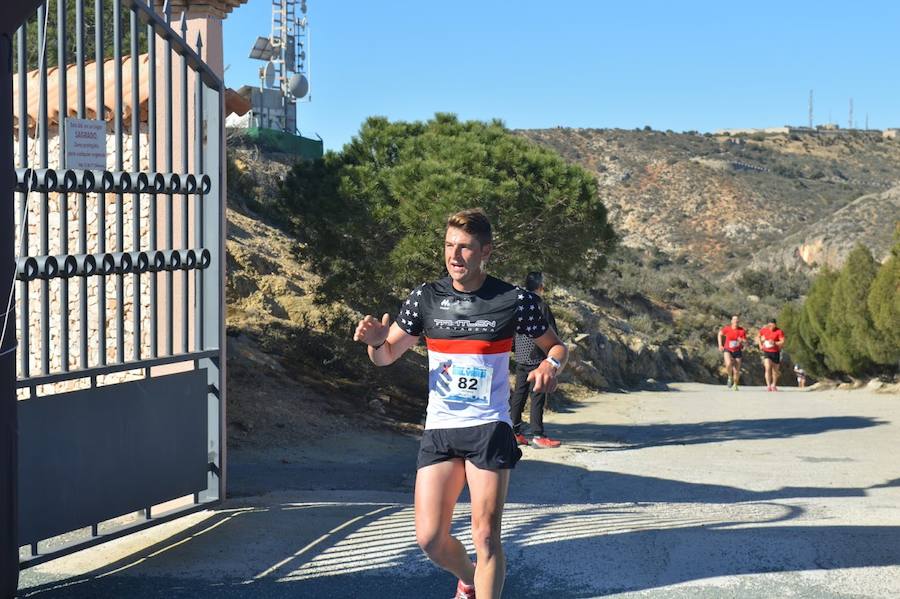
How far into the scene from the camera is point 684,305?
47.7 metres

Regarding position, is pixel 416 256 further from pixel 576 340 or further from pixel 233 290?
pixel 576 340

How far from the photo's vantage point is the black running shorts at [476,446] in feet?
15.3

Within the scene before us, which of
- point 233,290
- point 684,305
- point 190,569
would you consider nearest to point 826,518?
point 190,569

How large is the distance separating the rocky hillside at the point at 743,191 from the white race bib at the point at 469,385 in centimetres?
4722

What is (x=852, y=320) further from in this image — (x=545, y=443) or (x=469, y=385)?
(x=469, y=385)

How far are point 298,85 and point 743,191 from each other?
36822mm

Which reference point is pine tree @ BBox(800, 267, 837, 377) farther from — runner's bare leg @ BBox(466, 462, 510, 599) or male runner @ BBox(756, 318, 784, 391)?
runner's bare leg @ BBox(466, 462, 510, 599)

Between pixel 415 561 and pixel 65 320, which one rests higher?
pixel 65 320

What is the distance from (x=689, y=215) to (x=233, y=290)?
5123 cm

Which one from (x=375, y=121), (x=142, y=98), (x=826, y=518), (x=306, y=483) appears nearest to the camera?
(x=826, y=518)

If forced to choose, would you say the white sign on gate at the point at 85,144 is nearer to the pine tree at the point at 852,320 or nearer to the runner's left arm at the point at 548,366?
the runner's left arm at the point at 548,366

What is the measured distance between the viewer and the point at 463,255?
4887 mm

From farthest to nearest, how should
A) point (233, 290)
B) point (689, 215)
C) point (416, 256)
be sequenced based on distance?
1. point (689, 215)
2. point (233, 290)
3. point (416, 256)

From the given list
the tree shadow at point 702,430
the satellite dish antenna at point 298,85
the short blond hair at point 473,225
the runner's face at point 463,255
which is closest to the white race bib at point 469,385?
the runner's face at point 463,255
